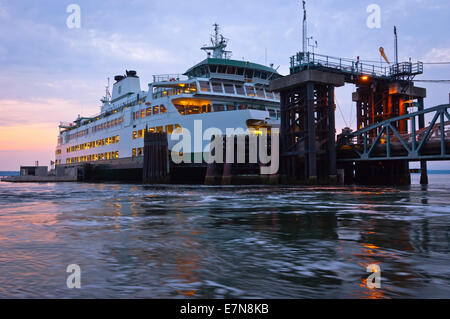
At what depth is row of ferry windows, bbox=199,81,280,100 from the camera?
3922 centimetres

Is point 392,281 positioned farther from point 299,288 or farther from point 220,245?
point 220,245

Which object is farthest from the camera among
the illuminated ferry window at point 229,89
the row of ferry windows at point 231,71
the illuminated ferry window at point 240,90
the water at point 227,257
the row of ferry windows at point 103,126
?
the row of ferry windows at point 103,126

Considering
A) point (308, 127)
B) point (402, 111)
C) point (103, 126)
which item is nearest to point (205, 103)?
point (308, 127)

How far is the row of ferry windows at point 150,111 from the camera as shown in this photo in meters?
42.8

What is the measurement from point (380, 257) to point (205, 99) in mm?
34038

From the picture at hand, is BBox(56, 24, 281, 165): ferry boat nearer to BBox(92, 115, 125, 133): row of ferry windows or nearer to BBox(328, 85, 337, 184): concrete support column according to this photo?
BBox(92, 115, 125, 133): row of ferry windows

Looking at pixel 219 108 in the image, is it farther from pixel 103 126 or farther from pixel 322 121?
pixel 103 126

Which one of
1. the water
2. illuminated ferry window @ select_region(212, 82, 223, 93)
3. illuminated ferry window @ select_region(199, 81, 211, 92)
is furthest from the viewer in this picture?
illuminated ferry window @ select_region(212, 82, 223, 93)

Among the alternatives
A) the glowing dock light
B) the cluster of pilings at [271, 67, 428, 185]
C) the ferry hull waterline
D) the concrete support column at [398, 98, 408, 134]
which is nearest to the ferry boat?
the ferry hull waterline

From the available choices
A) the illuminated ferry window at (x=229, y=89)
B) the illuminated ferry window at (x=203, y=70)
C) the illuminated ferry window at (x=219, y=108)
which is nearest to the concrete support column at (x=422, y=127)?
the illuminated ferry window at (x=229, y=89)

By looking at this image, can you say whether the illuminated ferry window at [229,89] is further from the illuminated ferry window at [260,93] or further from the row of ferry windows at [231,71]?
the illuminated ferry window at [260,93]

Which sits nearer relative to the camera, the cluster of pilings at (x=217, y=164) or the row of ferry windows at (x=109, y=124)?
the cluster of pilings at (x=217, y=164)

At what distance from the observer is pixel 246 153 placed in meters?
34.9

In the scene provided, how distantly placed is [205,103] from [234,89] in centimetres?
349
